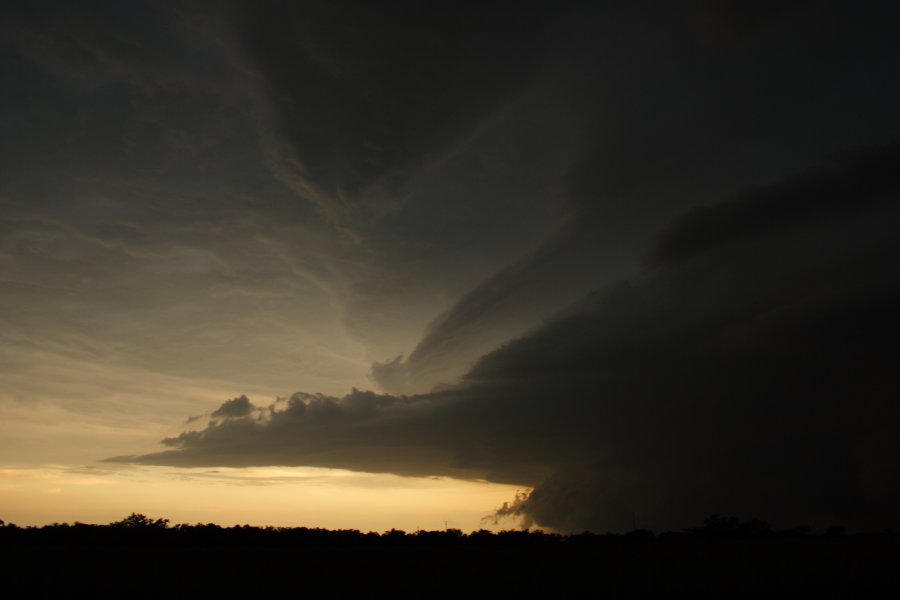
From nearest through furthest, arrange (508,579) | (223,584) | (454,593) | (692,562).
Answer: (454,593)
(223,584)
(508,579)
(692,562)

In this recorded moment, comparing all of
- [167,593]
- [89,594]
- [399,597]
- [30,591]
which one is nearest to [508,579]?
[399,597]

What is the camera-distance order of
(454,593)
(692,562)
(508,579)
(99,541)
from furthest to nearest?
(99,541)
(692,562)
(508,579)
(454,593)

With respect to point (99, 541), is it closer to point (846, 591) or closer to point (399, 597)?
point (399, 597)

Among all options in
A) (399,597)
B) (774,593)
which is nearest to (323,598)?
(399,597)

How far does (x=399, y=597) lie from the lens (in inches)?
2121

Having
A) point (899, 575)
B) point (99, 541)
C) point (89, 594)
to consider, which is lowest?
point (89, 594)

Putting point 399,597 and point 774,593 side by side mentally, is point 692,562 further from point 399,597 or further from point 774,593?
point 399,597

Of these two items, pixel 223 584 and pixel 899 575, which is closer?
pixel 223 584

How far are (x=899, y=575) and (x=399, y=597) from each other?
55.4m

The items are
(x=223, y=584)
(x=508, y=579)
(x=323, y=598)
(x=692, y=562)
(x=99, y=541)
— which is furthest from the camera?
(x=99, y=541)

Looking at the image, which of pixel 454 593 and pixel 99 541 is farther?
pixel 99 541

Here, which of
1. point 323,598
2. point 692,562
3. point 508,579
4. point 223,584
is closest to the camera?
point 323,598

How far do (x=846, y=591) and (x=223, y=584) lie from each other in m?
57.5

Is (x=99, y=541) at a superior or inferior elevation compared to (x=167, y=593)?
superior
